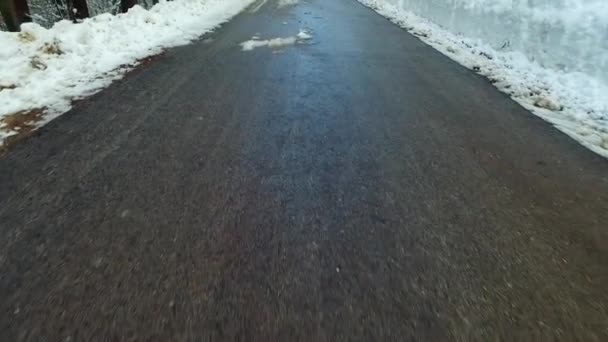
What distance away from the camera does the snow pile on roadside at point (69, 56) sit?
4066mm

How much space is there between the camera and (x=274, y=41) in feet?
25.3

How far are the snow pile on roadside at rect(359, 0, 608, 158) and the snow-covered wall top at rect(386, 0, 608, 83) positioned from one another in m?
0.16

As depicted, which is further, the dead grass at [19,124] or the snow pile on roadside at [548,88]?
the snow pile on roadside at [548,88]

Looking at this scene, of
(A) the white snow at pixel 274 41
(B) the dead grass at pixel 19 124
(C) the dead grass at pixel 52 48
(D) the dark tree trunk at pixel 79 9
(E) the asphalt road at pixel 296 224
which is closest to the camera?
(E) the asphalt road at pixel 296 224

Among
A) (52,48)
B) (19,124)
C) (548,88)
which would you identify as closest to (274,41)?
(52,48)

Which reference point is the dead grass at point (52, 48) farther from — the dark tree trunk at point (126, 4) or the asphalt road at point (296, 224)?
the dark tree trunk at point (126, 4)

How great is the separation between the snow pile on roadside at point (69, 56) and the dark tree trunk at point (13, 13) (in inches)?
17.6

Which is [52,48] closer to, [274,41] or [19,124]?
[19,124]

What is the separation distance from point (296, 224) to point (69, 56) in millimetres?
4947

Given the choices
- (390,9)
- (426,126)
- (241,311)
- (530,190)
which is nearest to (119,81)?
(426,126)

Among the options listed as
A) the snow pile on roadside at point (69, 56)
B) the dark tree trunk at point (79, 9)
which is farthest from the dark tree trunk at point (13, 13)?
the dark tree trunk at point (79, 9)

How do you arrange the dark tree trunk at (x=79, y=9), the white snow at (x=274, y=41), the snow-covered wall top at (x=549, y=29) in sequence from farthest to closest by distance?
the dark tree trunk at (x=79, y=9) → the white snow at (x=274, y=41) → the snow-covered wall top at (x=549, y=29)

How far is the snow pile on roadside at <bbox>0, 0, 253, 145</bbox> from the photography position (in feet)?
13.3

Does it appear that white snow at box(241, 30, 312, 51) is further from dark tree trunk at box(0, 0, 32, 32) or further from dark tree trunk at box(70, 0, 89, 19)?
dark tree trunk at box(0, 0, 32, 32)
